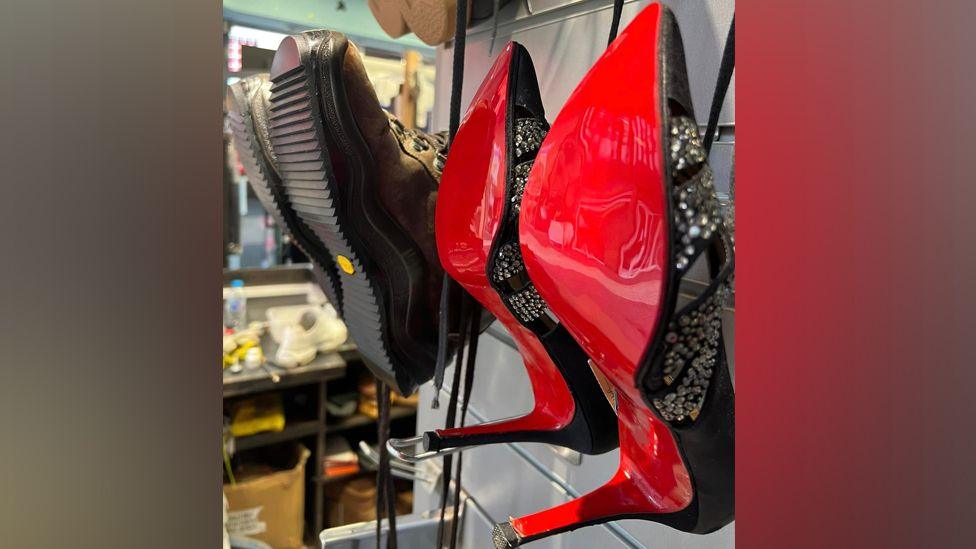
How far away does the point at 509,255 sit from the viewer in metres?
0.32

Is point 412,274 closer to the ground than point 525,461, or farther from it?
farther from it

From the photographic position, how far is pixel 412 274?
1.65 ft

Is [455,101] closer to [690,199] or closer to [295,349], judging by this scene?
[690,199]

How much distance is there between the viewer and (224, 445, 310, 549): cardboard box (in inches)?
68.3

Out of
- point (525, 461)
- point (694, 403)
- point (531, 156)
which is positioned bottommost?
point (525, 461)

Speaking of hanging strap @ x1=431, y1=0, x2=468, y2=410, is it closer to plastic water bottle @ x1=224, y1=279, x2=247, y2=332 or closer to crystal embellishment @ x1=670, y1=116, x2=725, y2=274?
crystal embellishment @ x1=670, y1=116, x2=725, y2=274

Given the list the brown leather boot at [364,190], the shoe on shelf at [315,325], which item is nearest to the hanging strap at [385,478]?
the brown leather boot at [364,190]

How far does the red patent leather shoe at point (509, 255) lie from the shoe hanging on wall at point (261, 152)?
194 millimetres

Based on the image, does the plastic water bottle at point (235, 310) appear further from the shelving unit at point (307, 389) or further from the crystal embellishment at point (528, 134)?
the crystal embellishment at point (528, 134)
